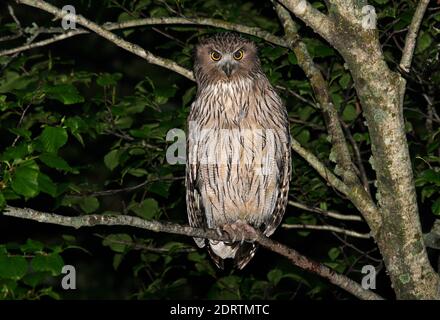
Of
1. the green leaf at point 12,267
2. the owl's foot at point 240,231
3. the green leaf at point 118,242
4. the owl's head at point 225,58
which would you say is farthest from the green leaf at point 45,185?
the owl's head at point 225,58

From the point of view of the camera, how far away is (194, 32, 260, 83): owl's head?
4.34 m

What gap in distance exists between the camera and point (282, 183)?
14.4 feet

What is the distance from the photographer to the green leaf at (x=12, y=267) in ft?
10.1

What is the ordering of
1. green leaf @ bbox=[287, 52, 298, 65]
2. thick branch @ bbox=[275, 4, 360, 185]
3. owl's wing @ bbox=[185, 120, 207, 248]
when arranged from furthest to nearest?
1. owl's wing @ bbox=[185, 120, 207, 248]
2. green leaf @ bbox=[287, 52, 298, 65]
3. thick branch @ bbox=[275, 4, 360, 185]

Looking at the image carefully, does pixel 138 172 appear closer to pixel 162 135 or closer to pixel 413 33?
pixel 162 135

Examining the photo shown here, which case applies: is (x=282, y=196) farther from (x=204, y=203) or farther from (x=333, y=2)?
(x=333, y=2)

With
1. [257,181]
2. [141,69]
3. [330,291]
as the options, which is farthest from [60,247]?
[141,69]

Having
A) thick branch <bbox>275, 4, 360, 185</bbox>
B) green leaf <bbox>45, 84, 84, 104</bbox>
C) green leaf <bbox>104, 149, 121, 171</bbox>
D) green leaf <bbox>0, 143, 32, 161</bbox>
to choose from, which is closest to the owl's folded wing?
green leaf <bbox>104, 149, 121, 171</bbox>

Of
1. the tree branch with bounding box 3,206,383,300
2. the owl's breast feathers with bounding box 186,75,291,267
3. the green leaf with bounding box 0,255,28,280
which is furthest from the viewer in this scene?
the owl's breast feathers with bounding box 186,75,291,267

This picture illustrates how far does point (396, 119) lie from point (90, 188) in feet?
6.38

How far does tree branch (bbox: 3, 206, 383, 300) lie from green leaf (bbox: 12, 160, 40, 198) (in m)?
0.08

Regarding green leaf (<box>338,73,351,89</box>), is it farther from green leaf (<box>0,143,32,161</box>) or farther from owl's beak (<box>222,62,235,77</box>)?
green leaf (<box>0,143,32,161</box>)

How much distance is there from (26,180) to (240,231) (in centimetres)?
163

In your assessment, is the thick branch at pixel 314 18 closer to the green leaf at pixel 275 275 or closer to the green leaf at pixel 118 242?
the green leaf at pixel 275 275
